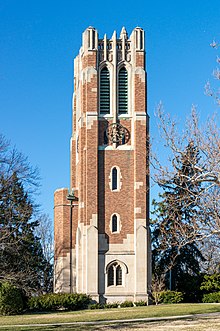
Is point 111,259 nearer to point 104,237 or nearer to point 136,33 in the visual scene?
point 104,237

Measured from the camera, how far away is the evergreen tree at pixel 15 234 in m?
43.7

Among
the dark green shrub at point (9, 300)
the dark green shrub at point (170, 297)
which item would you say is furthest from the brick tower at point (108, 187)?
the dark green shrub at point (9, 300)

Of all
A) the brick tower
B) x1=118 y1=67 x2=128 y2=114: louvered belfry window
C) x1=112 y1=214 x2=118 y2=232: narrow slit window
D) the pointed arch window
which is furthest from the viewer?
x1=118 y1=67 x2=128 y2=114: louvered belfry window

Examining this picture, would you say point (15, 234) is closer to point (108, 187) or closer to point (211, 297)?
point (108, 187)

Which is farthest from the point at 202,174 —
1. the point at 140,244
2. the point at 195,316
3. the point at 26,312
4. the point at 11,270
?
the point at 11,270

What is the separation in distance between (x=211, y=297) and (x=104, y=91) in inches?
621

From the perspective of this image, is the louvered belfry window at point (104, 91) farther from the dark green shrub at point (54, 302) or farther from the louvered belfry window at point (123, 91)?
the dark green shrub at point (54, 302)

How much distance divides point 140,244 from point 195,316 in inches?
675

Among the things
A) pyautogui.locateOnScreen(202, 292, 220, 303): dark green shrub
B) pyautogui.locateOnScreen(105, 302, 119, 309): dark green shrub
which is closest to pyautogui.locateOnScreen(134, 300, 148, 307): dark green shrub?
pyautogui.locateOnScreen(105, 302, 119, 309): dark green shrub

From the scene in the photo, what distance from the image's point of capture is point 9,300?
36594mm

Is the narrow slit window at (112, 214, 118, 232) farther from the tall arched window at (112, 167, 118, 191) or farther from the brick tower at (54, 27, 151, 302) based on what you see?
the tall arched window at (112, 167, 118, 191)

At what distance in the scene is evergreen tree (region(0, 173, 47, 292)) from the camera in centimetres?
4366

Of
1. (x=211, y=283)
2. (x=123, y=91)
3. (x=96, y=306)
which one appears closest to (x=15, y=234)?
(x=96, y=306)

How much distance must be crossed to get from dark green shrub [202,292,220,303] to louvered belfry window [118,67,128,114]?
13.7m
